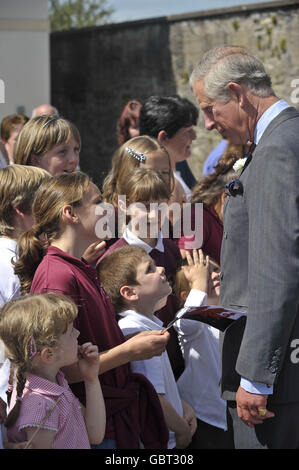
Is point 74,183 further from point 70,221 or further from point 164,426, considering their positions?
point 164,426

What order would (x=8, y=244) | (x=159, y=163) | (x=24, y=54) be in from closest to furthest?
(x=8, y=244) → (x=159, y=163) → (x=24, y=54)

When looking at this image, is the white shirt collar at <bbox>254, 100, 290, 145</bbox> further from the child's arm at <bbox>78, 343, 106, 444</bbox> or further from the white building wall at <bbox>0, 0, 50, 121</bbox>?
the white building wall at <bbox>0, 0, 50, 121</bbox>

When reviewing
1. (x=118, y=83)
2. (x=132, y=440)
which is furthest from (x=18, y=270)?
(x=118, y=83)

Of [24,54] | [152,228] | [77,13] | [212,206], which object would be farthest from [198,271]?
[77,13]

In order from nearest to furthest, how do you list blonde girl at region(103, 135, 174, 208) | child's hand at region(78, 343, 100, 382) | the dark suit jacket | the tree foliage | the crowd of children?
the dark suit jacket
the crowd of children
child's hand at region(78, 343, 100, 382)
blonde girl at region(103, 135, 174, 208)
the tree foliage

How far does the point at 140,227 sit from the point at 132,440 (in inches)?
50.6

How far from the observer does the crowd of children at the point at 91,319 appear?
2.84 meters

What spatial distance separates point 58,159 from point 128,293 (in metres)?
0.99

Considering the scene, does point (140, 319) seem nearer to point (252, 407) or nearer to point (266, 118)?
point (252, 407)

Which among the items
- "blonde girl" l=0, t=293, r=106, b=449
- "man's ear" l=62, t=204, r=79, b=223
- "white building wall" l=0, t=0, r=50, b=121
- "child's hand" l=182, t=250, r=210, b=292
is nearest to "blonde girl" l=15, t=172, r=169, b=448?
"man's ear" l=62, t=204, r=79, b=223

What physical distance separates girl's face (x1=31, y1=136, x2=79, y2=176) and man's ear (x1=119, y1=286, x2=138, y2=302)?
926 mm

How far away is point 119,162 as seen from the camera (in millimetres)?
4602

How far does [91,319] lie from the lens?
3086 millimetres

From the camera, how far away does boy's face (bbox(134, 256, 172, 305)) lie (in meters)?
3.58
